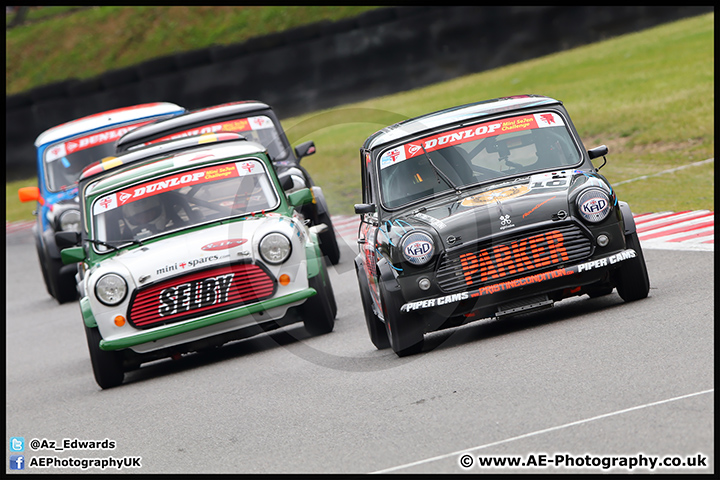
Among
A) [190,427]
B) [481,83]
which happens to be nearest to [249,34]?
[481,83]

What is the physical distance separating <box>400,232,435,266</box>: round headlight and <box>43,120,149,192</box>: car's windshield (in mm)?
8058

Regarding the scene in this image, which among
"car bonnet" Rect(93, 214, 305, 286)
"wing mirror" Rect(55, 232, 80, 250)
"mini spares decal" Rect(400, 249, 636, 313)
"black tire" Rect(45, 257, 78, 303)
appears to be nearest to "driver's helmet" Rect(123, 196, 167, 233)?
"car bonnet" Rect(93, 214, 305, 286)

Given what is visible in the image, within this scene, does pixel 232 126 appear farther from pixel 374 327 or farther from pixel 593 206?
pixel 593 206

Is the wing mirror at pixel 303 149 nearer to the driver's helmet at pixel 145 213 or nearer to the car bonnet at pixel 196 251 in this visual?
the driver's helmet at pixel 145 213

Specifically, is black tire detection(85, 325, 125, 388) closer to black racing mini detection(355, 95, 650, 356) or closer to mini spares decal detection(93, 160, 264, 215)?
mini spares decal detection(93, 160, 264, 215)

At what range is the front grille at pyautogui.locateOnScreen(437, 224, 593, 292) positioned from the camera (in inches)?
286

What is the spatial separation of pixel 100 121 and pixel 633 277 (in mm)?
9532

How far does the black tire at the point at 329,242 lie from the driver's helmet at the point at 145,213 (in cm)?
347

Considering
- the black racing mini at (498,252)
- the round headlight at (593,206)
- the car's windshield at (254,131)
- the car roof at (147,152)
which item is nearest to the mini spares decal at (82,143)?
the car's windshield at (254,131)

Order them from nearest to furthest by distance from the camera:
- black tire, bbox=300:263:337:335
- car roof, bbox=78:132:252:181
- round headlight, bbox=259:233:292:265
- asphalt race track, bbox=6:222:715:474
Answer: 1. asphalt race track, bbox=6:222:715:474
2. round headlight, bbox=259:233:292:265
3. black tire, bbox=300:263:337:335
4. car roof, bbox=78:132:252:181

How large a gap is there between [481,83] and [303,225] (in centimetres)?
2010

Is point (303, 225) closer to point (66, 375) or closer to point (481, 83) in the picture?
point (66, 375)

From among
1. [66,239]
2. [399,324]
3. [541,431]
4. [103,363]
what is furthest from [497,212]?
[66,239]

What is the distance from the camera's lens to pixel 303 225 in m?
9.45
